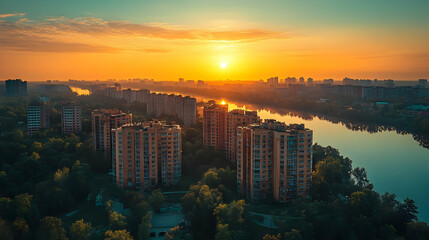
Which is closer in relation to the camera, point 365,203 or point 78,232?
point 78,232

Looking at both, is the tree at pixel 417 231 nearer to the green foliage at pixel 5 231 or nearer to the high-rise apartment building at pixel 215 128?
the green foliage at pixel 5 231

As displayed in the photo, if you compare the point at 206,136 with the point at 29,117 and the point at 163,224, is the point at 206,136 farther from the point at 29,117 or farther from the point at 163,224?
the point at 29,117

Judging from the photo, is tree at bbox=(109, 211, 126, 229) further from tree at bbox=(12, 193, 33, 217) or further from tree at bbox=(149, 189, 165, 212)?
tree at bbox=(12, 193, 33, 217)

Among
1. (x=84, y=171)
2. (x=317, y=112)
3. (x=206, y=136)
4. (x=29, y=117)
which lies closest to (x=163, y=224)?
(x=84, y=171)

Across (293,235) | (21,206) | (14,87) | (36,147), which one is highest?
(14,87)

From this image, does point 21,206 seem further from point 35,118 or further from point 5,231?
point 35,118

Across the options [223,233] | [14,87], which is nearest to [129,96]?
[14,87]

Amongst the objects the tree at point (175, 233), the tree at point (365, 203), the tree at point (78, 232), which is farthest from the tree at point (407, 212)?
the tree at point (78, 232)
